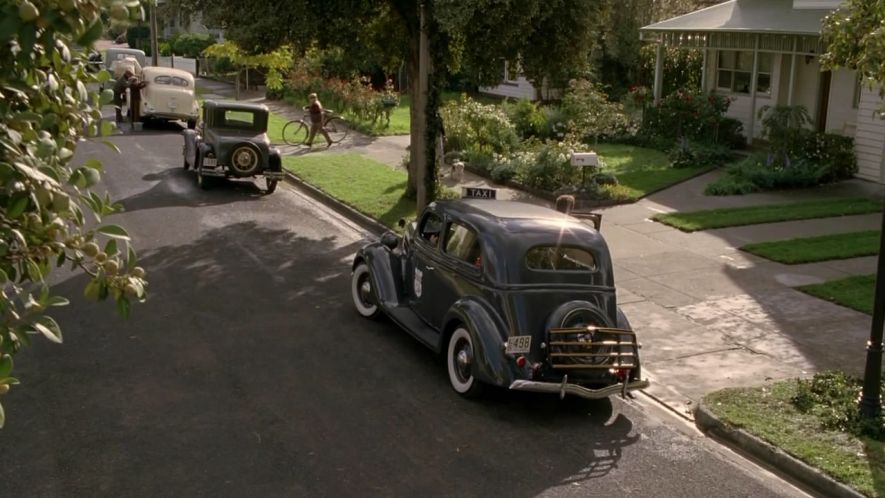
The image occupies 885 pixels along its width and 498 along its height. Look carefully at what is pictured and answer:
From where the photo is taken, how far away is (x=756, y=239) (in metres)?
15.6

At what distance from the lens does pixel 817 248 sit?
14.9 meters

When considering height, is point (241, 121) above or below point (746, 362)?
above

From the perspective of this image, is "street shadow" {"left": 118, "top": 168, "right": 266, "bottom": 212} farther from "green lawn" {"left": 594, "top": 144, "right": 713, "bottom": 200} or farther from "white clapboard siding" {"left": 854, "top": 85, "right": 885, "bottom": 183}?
"white clapboard siding" {"left": 854, "top": 85, "right": 885, "bottom": 183}

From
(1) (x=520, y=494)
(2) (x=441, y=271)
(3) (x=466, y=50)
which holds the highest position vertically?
(3) (x=466, y=50)

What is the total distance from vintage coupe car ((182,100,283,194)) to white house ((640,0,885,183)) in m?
12.3

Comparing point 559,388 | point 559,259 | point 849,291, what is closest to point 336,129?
point 849,291

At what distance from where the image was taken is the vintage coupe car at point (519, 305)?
8.49 meters

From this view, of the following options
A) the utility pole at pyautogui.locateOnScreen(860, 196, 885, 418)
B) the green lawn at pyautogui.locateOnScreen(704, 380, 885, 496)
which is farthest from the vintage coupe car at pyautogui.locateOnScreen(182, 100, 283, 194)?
the utility pole at pyautogui.locateOnScreen(860, 196, 885, 418)

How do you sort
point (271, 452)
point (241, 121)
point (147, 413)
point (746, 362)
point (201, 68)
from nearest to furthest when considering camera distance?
point (271, 452) → point (147, 413) → point (746, 362) → point (241, 121) → point (201, 68)

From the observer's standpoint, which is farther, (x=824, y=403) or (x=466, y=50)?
(x=466, y=50)

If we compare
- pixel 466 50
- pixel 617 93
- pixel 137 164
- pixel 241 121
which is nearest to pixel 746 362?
pixel 466 50

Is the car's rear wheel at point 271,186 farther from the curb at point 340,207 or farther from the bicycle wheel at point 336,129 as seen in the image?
the bicycle wheel at point 336,129

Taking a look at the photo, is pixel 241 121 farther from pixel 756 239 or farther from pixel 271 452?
pixel 271 452

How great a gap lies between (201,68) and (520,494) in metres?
49.6
